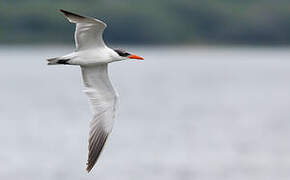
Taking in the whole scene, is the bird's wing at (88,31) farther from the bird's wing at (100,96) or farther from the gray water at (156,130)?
the gray water at (156,130)

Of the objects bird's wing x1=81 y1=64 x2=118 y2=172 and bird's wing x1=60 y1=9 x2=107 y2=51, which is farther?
bird's wing x1=81 y1=64 x2=118 y2=172

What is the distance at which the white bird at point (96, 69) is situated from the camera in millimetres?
14961

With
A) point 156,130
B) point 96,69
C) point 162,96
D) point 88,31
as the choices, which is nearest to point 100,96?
point 96,69

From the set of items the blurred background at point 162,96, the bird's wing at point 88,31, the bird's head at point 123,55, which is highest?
the bird's wing at point 88,31

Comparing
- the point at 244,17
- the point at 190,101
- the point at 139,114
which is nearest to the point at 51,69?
the point at 244,17

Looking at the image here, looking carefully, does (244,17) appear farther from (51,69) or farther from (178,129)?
(178,129)

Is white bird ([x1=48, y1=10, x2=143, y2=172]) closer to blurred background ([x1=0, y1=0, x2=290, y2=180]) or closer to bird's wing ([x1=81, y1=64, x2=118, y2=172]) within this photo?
bird's wing ([x1=81, y1=64, x2=118, y2=172])

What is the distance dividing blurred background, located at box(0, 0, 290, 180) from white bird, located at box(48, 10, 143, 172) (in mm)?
7226

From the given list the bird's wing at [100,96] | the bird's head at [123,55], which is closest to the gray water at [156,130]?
the bird's wing at [100,96]

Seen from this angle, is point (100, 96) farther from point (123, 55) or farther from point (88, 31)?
point (88, 31)

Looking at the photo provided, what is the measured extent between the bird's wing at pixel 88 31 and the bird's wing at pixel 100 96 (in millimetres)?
893

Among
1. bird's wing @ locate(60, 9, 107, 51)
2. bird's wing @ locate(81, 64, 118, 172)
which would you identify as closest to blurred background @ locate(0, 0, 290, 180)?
bird's wing @ locate(81, 64, 118, 172)

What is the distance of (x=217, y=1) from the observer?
92000mm

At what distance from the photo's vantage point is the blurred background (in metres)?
25.9
